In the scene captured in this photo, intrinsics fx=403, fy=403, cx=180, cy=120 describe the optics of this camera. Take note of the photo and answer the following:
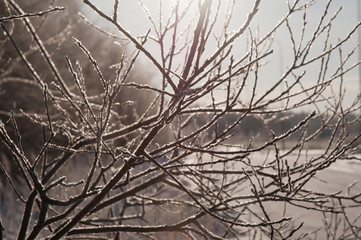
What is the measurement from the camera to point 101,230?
1943 millimetres

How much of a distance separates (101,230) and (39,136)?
11.3 metres

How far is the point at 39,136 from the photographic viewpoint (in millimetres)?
12484

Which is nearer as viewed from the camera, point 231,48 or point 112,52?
point 231,48

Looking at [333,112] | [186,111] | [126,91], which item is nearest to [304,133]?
[333,112]

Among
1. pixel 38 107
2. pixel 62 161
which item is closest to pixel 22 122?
pixel 38 107

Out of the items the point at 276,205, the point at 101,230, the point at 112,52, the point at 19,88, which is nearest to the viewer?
the point at 101,230

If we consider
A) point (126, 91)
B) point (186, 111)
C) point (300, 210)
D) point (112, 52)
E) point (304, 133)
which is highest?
point (112, 52)

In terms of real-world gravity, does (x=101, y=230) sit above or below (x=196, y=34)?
below

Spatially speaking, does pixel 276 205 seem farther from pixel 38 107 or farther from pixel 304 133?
pixel 304 133

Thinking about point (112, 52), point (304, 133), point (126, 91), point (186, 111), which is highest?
point (112, 52)

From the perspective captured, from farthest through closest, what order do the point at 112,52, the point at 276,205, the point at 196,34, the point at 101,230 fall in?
the point at 112,52, the point at 276,205, the point at 101,230, the point at 196,34

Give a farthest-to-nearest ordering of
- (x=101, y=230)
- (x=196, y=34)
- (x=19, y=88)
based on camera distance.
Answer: (x=19, y=88), (x=101, y=230), (x=196, y=34)

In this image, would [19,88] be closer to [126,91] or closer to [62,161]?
[126,91]

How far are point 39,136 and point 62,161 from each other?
11.1 m
